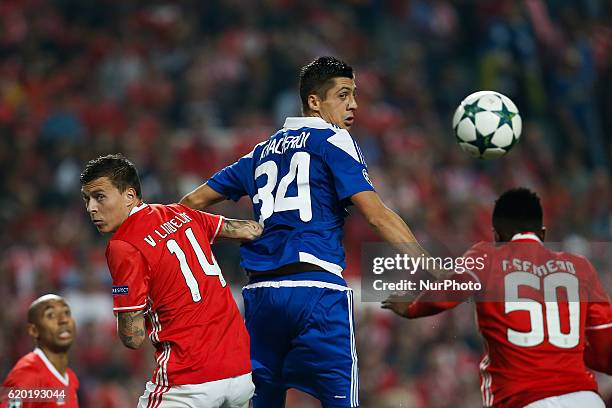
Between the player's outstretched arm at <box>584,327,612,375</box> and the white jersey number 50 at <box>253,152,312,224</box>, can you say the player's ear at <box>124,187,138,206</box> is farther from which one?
the player's outstretched arm at <box>584,327,612,375</box>

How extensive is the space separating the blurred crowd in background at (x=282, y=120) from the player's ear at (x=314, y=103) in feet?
17.0

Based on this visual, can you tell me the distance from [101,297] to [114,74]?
3865mm

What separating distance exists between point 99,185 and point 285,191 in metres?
0.96

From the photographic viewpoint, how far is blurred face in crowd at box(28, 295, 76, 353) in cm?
635

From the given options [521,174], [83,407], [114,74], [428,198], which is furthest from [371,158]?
[83,407]

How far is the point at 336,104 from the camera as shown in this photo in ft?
18.5

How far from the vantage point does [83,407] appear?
10344mm

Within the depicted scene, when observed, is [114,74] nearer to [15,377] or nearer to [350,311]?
[15,377]

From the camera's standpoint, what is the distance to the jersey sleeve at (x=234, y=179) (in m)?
5.83

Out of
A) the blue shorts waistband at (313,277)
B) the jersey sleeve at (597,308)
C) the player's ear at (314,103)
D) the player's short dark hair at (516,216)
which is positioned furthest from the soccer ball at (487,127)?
the blue shorts waistband at (313,277)

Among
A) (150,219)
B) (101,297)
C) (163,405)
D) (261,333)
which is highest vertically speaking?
(101,297)

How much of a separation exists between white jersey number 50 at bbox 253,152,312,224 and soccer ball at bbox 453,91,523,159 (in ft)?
4.74

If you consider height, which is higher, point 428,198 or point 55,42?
point 55,42

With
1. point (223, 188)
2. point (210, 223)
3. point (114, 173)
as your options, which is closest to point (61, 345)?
point (223, 188)
